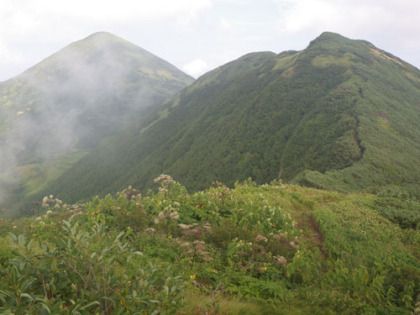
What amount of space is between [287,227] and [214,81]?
561 feet

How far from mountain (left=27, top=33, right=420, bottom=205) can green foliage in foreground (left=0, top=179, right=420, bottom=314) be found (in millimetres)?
7515

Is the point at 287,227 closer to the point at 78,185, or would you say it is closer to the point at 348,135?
the point at 348,135

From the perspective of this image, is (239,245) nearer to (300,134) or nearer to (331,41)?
(300,134)

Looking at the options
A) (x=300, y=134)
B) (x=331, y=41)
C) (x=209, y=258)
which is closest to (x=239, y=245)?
(x=209, y=258)

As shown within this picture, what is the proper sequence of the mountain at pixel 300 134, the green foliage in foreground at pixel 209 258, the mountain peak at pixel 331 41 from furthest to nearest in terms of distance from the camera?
1. the mountain peak at pixel 331 41
2. the mountain at pixel 300 134
3. the green foliage in foreground at pixel 209 258

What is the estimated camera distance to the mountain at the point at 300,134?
3240 centimetres

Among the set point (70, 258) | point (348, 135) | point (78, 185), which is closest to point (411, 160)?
point (348, 135)

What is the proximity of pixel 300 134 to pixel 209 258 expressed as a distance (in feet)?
176

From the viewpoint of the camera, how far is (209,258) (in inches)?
249

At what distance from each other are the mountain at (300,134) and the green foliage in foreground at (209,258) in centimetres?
751

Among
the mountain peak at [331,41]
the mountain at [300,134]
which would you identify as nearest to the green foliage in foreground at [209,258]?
the mountain at [300,134]

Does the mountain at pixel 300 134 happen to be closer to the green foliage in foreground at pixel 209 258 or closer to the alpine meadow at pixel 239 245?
the alpine meadow at pixel 239 245

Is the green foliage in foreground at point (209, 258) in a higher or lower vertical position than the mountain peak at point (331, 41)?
lower

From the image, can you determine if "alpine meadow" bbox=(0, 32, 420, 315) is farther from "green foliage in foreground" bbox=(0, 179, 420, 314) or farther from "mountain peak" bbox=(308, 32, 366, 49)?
"mountain peak" bbox=(308, 32, 366, 49)
